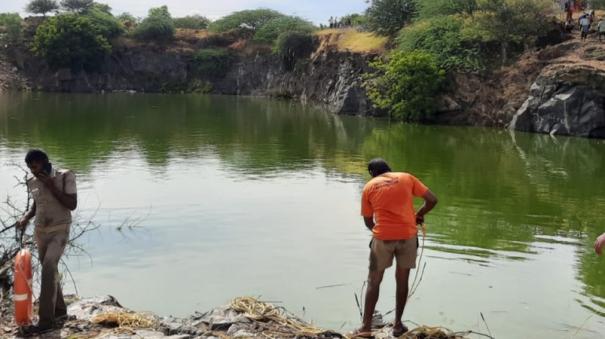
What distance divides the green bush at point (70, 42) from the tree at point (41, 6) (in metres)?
12.1

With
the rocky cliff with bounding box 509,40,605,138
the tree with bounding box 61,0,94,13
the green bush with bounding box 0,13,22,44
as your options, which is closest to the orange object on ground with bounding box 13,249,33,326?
the rocky cliff with bounding box 509,40,605,138

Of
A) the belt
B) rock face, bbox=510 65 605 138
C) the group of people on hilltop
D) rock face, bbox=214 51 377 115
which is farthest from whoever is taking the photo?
rock face, bbox=214 51 377 115

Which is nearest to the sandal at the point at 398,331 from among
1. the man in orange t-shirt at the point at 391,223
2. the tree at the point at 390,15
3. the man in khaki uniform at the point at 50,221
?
the man in orange t-shirt at the point at 391,223

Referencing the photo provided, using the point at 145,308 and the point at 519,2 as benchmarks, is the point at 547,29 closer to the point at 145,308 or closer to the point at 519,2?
the point at 519,2

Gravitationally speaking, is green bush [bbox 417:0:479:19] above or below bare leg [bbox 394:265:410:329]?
above

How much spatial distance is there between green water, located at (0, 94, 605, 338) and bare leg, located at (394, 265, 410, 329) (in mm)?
1424

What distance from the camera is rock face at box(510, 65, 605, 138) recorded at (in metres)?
34.1

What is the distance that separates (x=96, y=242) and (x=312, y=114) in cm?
3769

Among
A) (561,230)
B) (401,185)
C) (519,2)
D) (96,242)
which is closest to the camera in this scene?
(401,185)

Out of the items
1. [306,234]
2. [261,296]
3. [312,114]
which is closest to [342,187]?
[306,234]

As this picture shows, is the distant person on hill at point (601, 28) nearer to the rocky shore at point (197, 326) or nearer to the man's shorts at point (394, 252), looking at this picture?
the rocky shore at point (197, 326)

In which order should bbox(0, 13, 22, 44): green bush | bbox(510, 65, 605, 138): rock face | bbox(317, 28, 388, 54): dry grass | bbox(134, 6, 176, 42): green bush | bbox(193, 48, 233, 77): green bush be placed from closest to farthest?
bbox(510, 65, 605, 138): rock face
bbox(317, 28, 388, 54): dry grass
bbox(193, 48, 233, 77): green bush
bbox(0, 13, 22, 44): green bush
bbox(134, 6, 176, 42): green bush

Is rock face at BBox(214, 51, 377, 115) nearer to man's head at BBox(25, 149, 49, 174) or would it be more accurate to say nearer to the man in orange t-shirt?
the man in orange t-shirt

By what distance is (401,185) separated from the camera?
22.6ft
